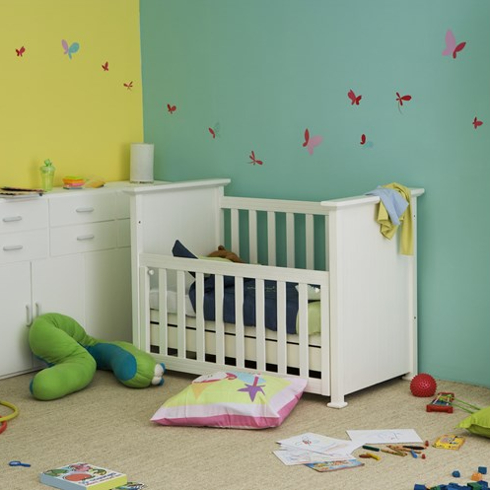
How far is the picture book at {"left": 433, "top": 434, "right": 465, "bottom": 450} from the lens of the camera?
288 cm

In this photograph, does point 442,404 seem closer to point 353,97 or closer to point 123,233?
point 353,97

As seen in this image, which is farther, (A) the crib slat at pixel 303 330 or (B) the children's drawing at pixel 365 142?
(B) the children's drawing at pixel 365 142

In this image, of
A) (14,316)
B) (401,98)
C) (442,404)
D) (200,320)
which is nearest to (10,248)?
(14,316)

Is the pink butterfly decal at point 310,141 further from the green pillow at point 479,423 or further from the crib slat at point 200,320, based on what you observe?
the green pillow at point 479,423

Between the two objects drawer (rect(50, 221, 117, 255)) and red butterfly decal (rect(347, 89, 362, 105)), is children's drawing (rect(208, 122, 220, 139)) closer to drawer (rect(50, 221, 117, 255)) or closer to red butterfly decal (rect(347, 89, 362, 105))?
drawer (rect(50, 221, 117, 255))

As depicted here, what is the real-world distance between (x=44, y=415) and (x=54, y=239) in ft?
2.81

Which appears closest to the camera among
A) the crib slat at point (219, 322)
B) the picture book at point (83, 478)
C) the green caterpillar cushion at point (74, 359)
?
the picture book at point (83, 478)

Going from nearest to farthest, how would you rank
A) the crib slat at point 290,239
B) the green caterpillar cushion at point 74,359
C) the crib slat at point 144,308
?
the green caterpillar cushion at point 74,359 < the crib slat at point 144,308 < the crib slat at point 290,239

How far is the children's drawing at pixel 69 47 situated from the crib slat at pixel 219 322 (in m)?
1.33

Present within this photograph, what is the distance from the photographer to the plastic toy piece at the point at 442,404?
3.22m

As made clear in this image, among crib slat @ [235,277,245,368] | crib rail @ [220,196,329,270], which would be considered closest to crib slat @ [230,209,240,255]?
crib rail @ [220,196,329,270]

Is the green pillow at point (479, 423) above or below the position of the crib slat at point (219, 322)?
below

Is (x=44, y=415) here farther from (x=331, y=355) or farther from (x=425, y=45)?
(x=425, y=45)

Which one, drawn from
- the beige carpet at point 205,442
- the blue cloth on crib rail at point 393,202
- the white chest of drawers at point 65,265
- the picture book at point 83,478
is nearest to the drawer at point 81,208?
the white chest of drawers at point 65,265
